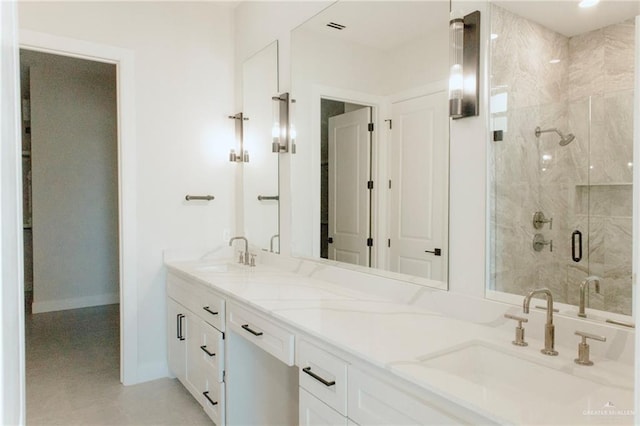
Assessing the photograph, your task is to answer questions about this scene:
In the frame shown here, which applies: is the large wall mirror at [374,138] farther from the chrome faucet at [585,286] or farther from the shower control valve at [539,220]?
the chrome faucet at [585,286]

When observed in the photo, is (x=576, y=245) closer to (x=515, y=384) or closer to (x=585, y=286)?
(x=585, y=286)

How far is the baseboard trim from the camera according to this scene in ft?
15.8

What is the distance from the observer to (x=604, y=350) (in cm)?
125

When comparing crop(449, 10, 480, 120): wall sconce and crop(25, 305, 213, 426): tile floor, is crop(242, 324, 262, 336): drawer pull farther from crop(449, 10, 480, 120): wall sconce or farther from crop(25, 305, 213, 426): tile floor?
crop(449, 10, 480, 120): wall sconce

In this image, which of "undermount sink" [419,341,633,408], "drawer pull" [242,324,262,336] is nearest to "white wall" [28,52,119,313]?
"drawer pull" [242,324,262,336]

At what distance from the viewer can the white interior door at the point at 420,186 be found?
69.8 inches

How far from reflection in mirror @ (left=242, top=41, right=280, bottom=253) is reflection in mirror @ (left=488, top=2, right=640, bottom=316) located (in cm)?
166

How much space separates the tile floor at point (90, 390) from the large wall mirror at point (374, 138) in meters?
1.30

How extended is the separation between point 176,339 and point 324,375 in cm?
180

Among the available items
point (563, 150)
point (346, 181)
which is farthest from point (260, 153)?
point (563, 150)

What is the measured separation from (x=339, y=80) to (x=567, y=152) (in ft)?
4.31

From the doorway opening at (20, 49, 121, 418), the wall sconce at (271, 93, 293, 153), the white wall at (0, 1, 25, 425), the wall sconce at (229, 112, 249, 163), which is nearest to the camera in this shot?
the white wall at (0, 1, 25, 425)

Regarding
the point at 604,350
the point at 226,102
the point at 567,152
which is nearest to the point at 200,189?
the point at 226,102

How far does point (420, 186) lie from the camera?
188cm
